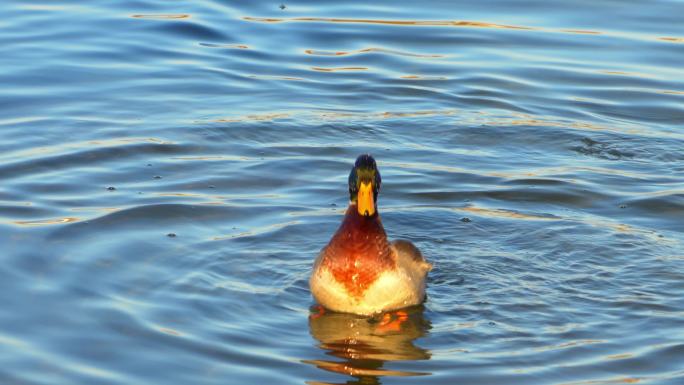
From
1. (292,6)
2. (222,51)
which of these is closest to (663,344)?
(222,51)

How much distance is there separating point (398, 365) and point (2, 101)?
672 cm

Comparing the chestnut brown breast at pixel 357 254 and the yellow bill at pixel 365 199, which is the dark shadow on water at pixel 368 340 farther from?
the yellow bill at pixel 365 199

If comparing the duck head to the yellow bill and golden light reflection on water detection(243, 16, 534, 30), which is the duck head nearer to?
the yellow bill

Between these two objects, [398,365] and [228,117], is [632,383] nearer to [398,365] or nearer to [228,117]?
[398,365]

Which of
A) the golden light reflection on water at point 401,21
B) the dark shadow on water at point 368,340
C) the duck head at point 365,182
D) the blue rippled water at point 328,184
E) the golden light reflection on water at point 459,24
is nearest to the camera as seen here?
the dark shadow on water at point 368,340

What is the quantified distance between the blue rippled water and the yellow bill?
749 mm

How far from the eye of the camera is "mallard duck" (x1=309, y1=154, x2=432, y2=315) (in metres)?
8.13

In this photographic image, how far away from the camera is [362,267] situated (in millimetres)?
8164

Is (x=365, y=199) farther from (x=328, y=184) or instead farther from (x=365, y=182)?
(x=328, y=184)

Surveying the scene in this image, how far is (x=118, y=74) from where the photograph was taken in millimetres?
14070

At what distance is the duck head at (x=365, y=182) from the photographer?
8.02 metres

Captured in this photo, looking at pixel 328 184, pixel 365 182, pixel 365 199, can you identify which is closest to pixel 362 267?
pixel 365 199

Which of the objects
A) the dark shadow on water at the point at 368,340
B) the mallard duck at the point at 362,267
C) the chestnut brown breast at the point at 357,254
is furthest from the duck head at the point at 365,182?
the dark shadow on water at the point at 368,340

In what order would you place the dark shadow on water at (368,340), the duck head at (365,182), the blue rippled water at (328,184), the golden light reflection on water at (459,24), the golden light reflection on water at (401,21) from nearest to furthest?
the dark shadow on water at (368,340), the blue rippled water at (328,184), the duck head at (365,182), the golden light reflection on water at (459,24), the golden light reflection on water at (401,21)
